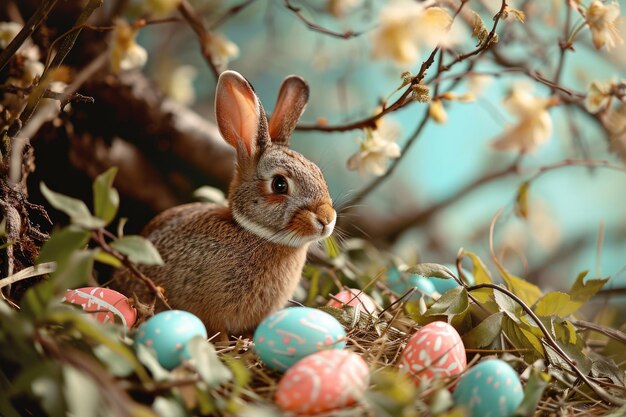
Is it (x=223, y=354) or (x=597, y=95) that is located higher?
(x=597, y=95)

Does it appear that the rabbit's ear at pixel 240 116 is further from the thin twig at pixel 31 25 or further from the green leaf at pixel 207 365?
the green leaf at pixel 207 365

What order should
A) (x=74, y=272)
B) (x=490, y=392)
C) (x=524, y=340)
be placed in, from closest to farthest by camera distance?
(x=74, y=272) → (x=490, y=392) → (x=524, y=340)

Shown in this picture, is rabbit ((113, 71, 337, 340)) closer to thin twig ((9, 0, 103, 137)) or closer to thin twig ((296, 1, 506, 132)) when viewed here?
thin twig ((296, 1, 506, 132))

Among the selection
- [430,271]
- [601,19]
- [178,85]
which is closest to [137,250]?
[430,271]

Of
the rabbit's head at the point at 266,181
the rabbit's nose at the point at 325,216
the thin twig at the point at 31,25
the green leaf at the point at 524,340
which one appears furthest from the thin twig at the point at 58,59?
the green leaf at the point at 524,340

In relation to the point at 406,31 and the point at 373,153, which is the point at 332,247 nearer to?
the point at 373,153

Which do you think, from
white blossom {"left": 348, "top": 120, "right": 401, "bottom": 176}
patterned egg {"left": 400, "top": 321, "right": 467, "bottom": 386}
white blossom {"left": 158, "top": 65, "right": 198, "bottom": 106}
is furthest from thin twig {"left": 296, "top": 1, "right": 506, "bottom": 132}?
white blossom {"left": 158, "top": 65, "right": 198, "bottom": 106}
